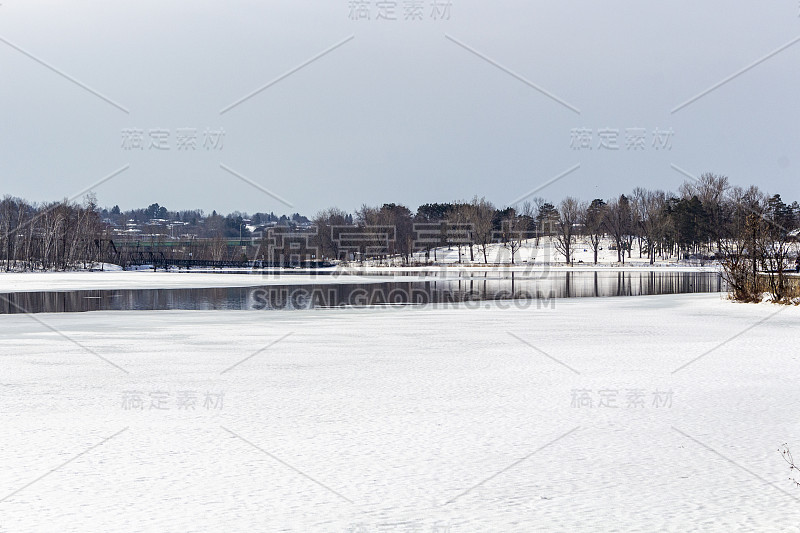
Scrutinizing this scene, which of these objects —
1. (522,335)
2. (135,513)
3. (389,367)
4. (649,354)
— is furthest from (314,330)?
(135,513)

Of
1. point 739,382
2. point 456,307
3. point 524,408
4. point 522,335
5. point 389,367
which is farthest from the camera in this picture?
point 456,307

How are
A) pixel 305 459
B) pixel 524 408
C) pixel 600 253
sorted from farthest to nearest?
pixel 600 253, pixel 524 408, pixel 305 459

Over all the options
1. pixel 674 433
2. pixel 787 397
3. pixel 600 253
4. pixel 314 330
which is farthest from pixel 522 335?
pixel 600 253

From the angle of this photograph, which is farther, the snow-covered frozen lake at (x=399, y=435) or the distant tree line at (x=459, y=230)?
the distant tree line at (x=459, y=230)

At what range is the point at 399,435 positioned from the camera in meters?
8.00

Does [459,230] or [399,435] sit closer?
[399,435]

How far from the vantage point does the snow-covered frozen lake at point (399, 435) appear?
5.75 metres

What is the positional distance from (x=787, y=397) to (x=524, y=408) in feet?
11.3

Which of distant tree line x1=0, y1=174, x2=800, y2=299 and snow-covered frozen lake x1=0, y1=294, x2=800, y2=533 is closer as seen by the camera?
snow-covered frozen lake x1=0, y1=294, x2=800, y2=533

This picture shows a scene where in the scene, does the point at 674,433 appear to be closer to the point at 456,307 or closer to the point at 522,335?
the point at 522,335

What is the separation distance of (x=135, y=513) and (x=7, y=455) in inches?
89.5

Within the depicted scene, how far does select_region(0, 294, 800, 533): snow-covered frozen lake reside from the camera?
18.9ft

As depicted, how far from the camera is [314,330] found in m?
18.9

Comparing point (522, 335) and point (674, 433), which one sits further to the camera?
point (522, 335)
